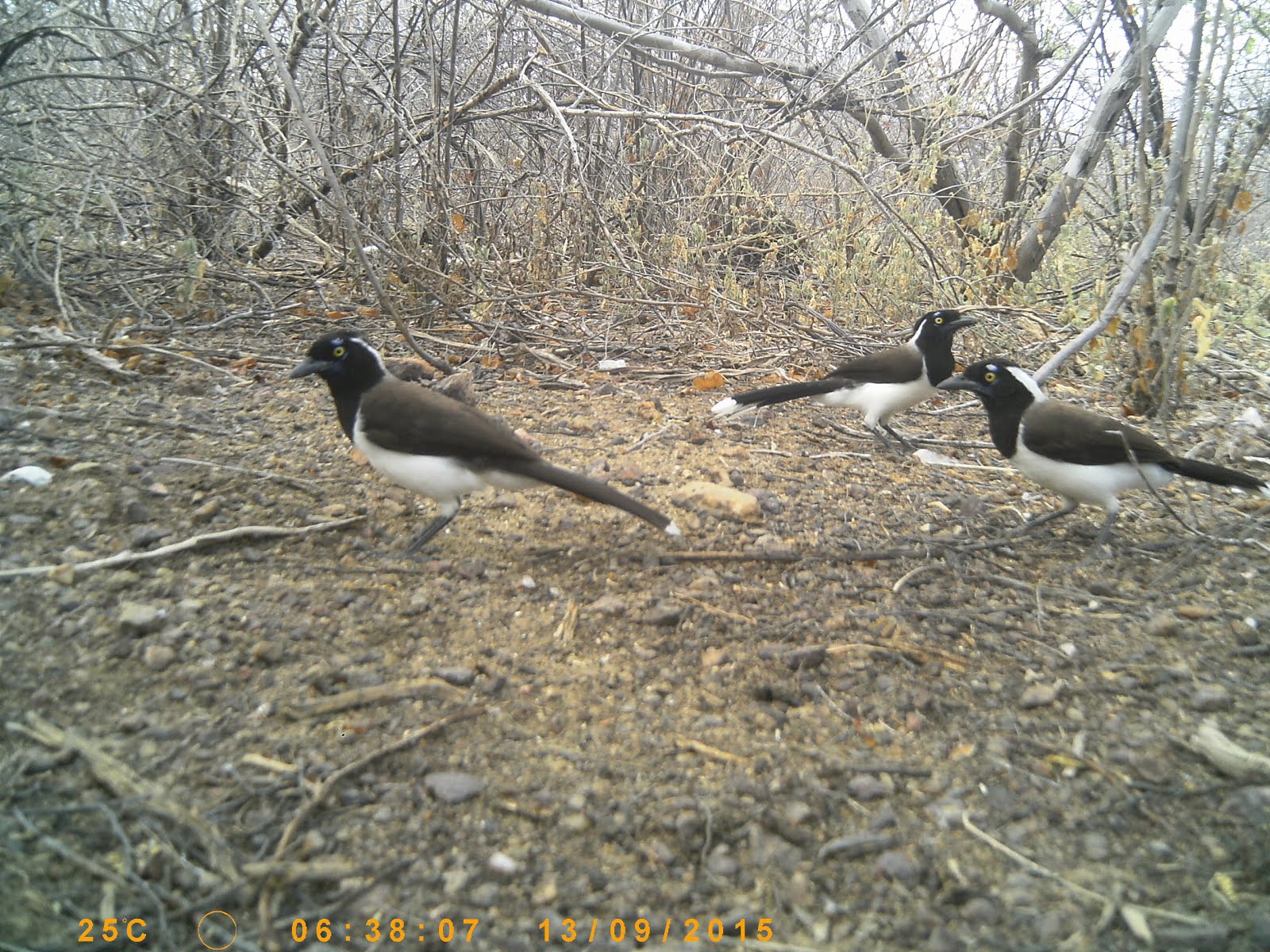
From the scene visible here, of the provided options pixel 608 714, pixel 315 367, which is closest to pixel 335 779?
pixel 608 714

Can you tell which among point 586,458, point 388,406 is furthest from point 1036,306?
point 388,406

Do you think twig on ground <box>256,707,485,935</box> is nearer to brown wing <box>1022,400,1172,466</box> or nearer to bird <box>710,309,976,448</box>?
brown wing <box>1022,400,1172,466</box>

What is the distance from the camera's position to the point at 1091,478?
3.97 meters

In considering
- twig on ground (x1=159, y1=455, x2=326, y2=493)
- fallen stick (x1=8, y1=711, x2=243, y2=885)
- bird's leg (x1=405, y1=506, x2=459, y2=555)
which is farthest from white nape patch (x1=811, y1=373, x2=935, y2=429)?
fallen stick (x1=8, y1=711, x2=243, y2=885)

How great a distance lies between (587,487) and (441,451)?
2.18ft

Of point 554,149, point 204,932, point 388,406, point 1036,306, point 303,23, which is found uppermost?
point 303,23

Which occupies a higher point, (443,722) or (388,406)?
(388,406)

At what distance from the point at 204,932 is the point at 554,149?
7123 millimetres

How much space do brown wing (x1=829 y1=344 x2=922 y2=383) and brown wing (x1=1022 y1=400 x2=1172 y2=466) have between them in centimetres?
138

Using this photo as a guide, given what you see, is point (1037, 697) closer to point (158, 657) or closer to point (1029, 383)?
point (1029, 383)

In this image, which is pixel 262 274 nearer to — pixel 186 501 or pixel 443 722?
pixel 186 501

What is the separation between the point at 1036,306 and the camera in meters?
6.55

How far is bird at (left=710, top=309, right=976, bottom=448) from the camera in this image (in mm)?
5363

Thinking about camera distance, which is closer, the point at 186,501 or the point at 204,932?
the point at 204,932
